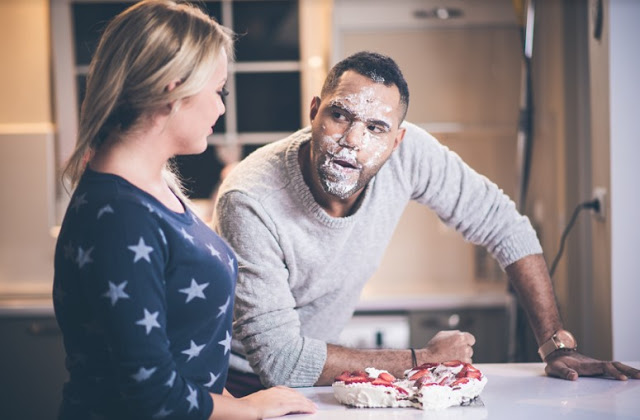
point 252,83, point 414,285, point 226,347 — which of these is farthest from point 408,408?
point 252,83

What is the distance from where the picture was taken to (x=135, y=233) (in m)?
0.92

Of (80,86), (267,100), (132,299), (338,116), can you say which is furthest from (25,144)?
(132,299)

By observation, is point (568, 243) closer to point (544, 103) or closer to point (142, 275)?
point (544, 103)

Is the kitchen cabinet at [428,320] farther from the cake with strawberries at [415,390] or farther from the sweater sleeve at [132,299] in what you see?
the sweater sleeve at [132,299]

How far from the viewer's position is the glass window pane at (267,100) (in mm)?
3254

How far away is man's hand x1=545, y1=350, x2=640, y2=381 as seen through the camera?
134 centimetres

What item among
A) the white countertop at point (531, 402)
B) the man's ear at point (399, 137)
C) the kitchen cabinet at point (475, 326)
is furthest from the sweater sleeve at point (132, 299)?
the kitchen cabinet at point (475, 326)

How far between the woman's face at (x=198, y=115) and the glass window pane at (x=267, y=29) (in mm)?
2205

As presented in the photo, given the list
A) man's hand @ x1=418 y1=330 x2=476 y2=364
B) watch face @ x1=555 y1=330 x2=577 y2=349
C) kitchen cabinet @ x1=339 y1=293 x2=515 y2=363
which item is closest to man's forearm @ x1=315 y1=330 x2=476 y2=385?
man's hand @ x1=418 y1=330 x2=476 y2=364

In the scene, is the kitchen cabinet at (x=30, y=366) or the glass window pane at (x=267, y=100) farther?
the glass window pane at (x=267, y=100)

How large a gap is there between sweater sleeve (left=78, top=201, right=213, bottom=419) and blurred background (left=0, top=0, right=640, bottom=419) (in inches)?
70.1

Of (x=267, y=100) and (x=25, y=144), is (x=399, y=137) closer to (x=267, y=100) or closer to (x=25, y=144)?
(x=267, y=100)

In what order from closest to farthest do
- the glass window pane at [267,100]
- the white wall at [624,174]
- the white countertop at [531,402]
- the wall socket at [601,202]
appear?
1. the white countertop at [531,402]
2. the white wall at [624,174]
3. the wall socket at [601,202]
4. the glass window pane at [267,100]

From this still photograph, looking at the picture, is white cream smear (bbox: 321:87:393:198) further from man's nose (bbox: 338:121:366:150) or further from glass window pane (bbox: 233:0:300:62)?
glass window pane (bbox: 233:0:300:62)
